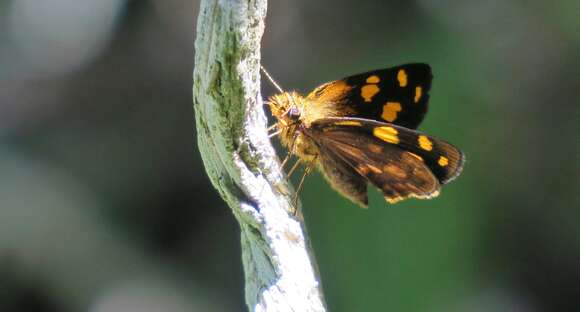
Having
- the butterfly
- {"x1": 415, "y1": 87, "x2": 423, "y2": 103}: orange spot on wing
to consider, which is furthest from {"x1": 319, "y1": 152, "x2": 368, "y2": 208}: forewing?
{"x1": 415, "y1": 87, "x2": 423, "y2": 103}: orange spot on wing

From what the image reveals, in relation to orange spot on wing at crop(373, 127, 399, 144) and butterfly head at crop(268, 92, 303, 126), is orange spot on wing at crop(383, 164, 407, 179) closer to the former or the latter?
orange spot on wing at crop(373, 127, 399, 144)

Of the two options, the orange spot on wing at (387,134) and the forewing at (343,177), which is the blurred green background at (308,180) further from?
the orange spot on wing at (387,134)

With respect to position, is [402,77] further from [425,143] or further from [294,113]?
[294,113]

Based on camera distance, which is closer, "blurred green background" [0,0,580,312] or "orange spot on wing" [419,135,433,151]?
"orange spot on wing" [419,135,433,151]

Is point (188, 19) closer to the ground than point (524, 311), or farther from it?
farther from it

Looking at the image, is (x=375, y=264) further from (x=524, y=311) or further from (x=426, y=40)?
(x=426, y=40)

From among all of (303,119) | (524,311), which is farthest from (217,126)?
(524,311)

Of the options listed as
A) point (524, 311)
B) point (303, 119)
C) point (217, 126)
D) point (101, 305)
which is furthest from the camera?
point (524, 311)
